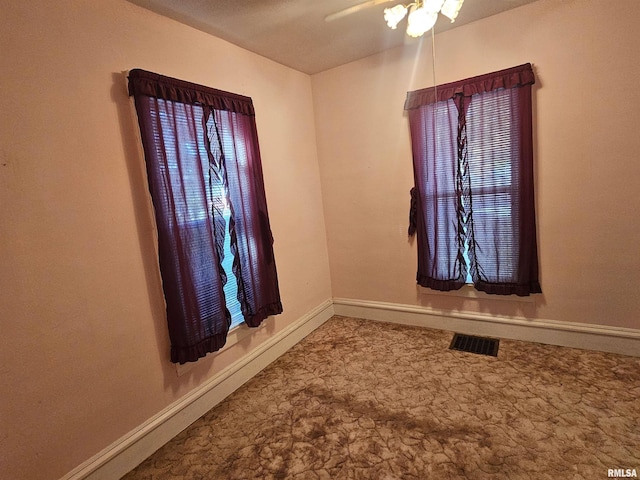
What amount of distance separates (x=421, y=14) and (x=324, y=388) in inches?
91.8

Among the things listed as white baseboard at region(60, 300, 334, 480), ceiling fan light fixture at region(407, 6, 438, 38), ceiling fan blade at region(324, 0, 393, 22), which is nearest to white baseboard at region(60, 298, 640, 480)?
white baseboard at region(60, 300, 334, 480)

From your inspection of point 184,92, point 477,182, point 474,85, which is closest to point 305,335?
point 477,182

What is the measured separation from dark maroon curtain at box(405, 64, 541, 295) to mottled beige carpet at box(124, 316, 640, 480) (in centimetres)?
66

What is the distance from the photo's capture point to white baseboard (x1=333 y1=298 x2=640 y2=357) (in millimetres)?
2264

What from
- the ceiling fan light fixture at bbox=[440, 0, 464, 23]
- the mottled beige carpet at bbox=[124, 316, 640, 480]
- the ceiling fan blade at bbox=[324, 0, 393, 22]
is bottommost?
the mottled beige carpet at bbox=[124, 316, 640, 480]

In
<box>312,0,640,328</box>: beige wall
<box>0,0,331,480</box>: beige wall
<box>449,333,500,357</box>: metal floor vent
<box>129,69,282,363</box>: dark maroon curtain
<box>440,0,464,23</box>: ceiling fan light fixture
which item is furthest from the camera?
<box>449,333,500,357</box>: metal floor vent

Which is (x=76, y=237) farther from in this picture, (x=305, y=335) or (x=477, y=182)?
(x=477, y=182)

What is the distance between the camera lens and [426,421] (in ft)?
5.98

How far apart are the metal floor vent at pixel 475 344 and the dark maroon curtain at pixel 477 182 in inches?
16.9

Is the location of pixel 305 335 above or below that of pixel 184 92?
below

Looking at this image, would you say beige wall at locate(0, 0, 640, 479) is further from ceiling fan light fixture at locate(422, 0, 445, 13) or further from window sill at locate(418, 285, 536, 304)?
ceiling fan light fixture at locate(422, 0, 445, 13)

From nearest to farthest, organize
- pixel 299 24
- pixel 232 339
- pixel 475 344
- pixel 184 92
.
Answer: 1. pixel 184 92
2. pixel 299 24
3. pixel 232 339
4. pixel 475 344

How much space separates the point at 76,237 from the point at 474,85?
274 centimetres

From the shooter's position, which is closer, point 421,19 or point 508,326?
point 421,19
